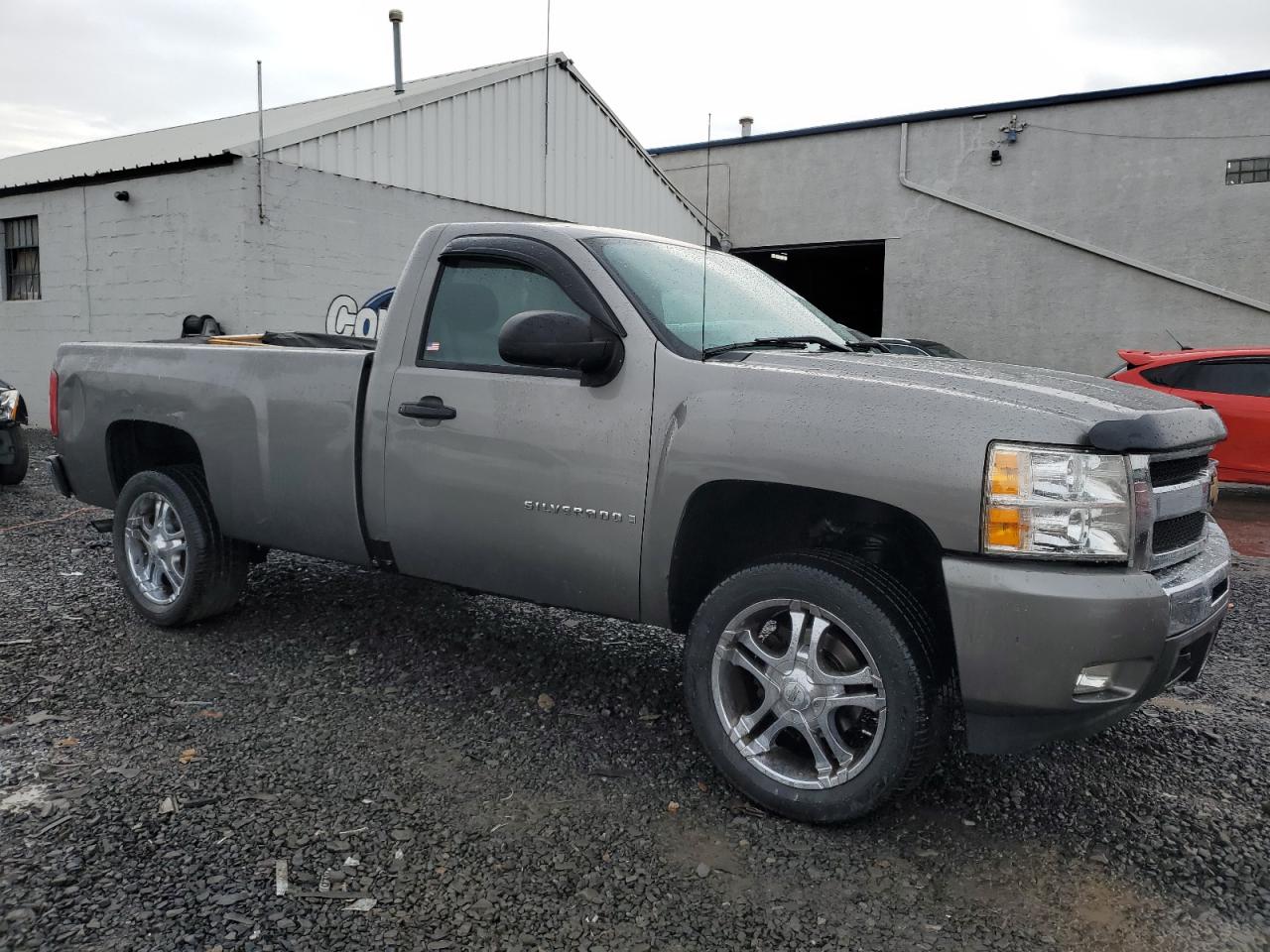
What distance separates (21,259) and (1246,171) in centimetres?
1975

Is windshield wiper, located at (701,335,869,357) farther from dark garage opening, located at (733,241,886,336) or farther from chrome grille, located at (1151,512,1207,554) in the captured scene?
dark garage opening, located at (733,241,886,336)

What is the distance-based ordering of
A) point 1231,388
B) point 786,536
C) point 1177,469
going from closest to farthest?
point 1177,469 → point 786,536 → point 1231,388

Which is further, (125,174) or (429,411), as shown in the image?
(125,174)

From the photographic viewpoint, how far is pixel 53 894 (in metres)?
2.55

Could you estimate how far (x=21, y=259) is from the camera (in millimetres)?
15297

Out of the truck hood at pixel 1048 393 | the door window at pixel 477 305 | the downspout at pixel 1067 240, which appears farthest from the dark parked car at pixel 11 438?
the downspout at pixel 1067 240

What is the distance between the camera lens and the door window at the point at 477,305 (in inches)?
146

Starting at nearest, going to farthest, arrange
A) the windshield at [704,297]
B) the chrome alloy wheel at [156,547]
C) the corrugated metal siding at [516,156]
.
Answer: the windshield at [704,297] → the chrome alloy wheel at [156,547] → the corrugated metal siding at [516,156]

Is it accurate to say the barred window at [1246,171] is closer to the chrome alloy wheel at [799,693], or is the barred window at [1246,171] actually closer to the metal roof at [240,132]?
the metal roof at [240,132]

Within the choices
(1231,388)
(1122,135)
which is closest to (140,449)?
(1231,388)

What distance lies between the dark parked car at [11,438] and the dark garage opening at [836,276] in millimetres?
14978

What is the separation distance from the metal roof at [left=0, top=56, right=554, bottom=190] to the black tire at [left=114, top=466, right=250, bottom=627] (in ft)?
26.2

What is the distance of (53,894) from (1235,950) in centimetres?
303

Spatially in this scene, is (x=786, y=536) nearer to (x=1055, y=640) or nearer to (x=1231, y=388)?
(x=1055, y=640)
